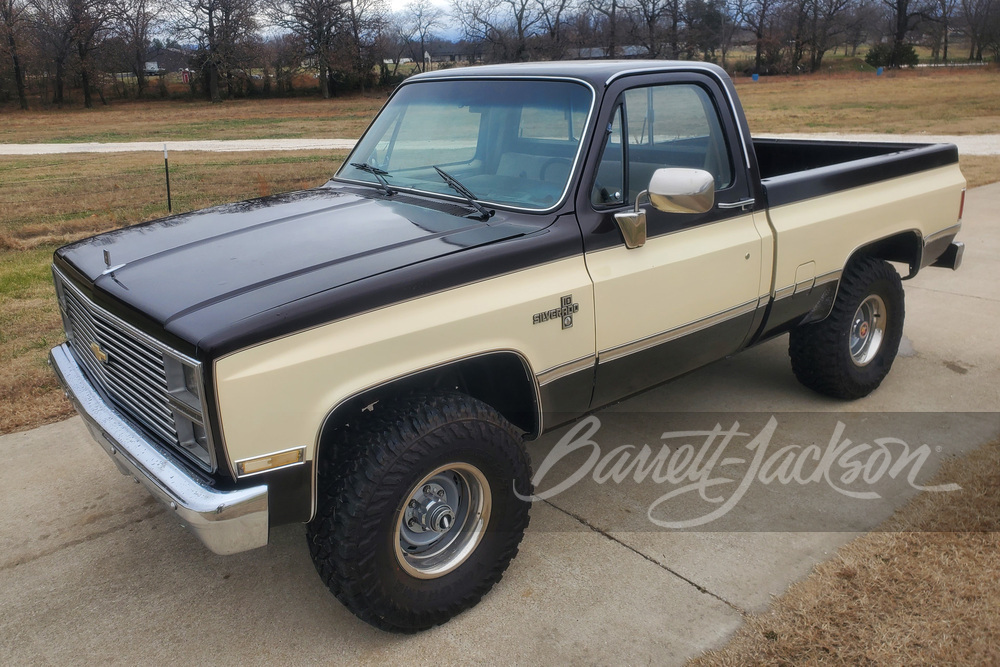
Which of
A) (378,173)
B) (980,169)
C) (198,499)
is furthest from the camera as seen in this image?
(980,169)

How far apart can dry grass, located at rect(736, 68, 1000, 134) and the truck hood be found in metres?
20.2

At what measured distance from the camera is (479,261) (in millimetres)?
2873

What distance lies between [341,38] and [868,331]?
51729 millimetres

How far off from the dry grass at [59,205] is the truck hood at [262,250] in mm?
2024

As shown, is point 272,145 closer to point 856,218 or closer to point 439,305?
point 856,218

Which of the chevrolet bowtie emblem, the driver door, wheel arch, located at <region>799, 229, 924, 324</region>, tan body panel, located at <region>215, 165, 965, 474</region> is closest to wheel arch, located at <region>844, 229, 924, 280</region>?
wheel arch, located at <region>799, 229, 924, 324</region>

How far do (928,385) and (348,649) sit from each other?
3.89 m

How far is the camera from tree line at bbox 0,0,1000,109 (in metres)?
47.9

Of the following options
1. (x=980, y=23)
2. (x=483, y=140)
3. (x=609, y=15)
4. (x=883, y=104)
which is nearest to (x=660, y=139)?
(x=483, y=140)

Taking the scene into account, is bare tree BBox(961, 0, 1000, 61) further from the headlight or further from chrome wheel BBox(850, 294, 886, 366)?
the headlight

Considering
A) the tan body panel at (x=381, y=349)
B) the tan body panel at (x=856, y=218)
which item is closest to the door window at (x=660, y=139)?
the tan body panel at (x=856, y=218)

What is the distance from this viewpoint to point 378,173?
13.0ft

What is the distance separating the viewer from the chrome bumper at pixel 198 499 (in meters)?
2.42

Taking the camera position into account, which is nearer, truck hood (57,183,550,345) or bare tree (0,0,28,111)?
truck hood (57,183,550,345)
